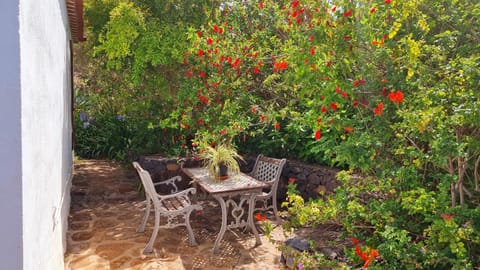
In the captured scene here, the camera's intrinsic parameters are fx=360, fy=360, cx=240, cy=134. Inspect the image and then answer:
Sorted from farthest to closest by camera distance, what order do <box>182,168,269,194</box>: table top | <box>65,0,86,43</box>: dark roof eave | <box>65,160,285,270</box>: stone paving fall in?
<box>65,0,86,43</box>: dark roof eave
<box>182,168,269,194</box>: table top
<box>65,160,285,270</box>: stone paving

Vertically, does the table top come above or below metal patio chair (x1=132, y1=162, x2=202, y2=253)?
above

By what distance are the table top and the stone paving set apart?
28.5 inches

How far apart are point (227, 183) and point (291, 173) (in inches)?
69.6

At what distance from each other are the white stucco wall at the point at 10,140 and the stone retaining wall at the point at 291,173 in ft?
14.4

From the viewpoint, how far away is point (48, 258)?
262 centimetres

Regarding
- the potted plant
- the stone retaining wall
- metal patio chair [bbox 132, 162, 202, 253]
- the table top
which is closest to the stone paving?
metal patio chair [bbox 132, 162, 202, 253]

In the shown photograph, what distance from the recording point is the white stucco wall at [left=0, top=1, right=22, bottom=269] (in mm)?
1564

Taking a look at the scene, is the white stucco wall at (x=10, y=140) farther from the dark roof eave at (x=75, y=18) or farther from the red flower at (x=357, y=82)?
the dark roof eave at (x=75, y=18)

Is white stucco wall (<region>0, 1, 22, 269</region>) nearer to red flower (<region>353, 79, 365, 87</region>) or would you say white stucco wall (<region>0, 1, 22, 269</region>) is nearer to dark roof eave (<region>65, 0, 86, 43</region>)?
red flower (<region>353, 79, 365, 87</region>)

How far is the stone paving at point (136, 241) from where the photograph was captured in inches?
163

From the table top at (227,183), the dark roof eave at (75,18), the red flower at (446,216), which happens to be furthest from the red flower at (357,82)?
the dark roof eave at (75,18)

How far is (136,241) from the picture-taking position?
4734 millimetres

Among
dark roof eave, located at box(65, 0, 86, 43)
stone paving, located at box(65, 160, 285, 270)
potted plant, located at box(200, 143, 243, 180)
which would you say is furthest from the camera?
potted plant, located at box(200, 143, 243, 180)

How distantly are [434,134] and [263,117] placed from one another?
292 centimetres
